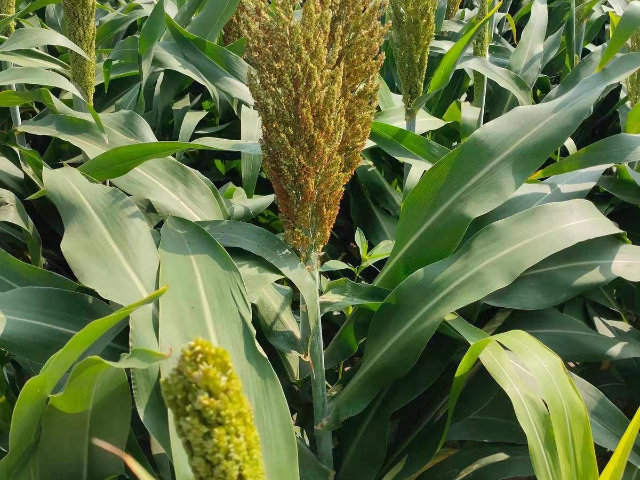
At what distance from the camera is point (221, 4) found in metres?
2.36

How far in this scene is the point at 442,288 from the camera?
1453 millimetres

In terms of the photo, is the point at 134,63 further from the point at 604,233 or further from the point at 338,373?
the point at 604,233

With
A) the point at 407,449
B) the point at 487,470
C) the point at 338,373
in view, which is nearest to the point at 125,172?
the point at 338,373

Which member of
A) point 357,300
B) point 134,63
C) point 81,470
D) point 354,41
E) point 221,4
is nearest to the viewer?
point 81,470

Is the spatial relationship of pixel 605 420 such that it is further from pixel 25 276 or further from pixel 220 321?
pixel 25 276

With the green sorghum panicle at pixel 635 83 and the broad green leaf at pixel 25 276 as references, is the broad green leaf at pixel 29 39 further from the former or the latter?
the green sorghum panicle at pixel 635 83

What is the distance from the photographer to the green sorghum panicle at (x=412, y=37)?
1.69 m

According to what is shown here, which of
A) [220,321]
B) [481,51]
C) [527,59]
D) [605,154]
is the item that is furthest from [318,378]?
[527,59]

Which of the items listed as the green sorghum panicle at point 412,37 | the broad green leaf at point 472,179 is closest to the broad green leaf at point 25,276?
the broad green leaf at point 472,179

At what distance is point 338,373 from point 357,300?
0.42 m

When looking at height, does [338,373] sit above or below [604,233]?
below

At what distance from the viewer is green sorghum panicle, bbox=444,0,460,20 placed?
2940 mm

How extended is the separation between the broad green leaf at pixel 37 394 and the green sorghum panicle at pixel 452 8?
2.43 meters

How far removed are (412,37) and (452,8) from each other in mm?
1438
